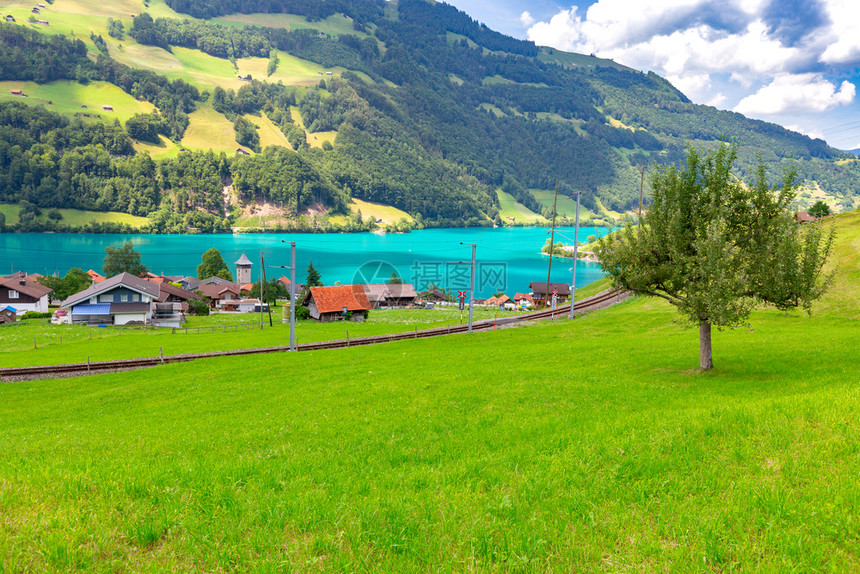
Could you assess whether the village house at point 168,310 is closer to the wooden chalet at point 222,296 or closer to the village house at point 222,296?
the village house at point 222,296

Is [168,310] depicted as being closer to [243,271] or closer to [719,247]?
[243,271]

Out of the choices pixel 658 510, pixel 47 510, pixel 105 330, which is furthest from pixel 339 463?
pixel 105 330

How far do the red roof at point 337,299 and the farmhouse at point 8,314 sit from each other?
167 ft

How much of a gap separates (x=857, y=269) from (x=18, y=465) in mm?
55971

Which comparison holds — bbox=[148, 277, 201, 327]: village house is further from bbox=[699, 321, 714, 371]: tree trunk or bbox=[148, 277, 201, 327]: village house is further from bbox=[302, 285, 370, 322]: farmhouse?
bbox=[699, 321, 714, 371]: tree trunk

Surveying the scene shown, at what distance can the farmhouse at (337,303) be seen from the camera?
74.4m

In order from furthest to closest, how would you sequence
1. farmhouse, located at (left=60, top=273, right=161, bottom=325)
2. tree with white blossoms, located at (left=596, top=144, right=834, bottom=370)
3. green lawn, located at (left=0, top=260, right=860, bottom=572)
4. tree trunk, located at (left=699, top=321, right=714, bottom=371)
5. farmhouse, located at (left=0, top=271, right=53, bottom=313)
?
farmhouse, located at (left=0, top=271, right=53, bottom=313)
farmhouse, located at (left=60, top=273, right=161, bottom=325)
tree trunk, located at (left=699, top=321, right=714, bottom=371)
tree with white blossoms, located at (left=596, top=144, right=834, bottom=370)
green lawn, located at (left=0, top=260, right=860, bottom=572)

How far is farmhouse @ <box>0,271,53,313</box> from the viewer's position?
281 ft

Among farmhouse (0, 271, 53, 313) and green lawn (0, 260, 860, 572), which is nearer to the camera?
green lawn (0, 260, 860, 572)

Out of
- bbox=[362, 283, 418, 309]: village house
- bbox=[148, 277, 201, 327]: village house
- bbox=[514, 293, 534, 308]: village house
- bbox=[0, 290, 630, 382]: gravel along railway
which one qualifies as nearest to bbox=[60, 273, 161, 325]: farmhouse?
bbox=[148, 277, 201, 327]: village house

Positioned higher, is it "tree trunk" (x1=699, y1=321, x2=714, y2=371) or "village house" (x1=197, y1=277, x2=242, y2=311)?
"tree trunk" (x1=699, y1=321, x2=714, y2=371)

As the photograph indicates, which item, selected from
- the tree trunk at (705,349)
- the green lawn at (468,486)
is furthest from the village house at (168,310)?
the tree trunk at (705,349)

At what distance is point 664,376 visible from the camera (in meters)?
18.7

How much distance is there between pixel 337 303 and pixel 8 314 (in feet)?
196
